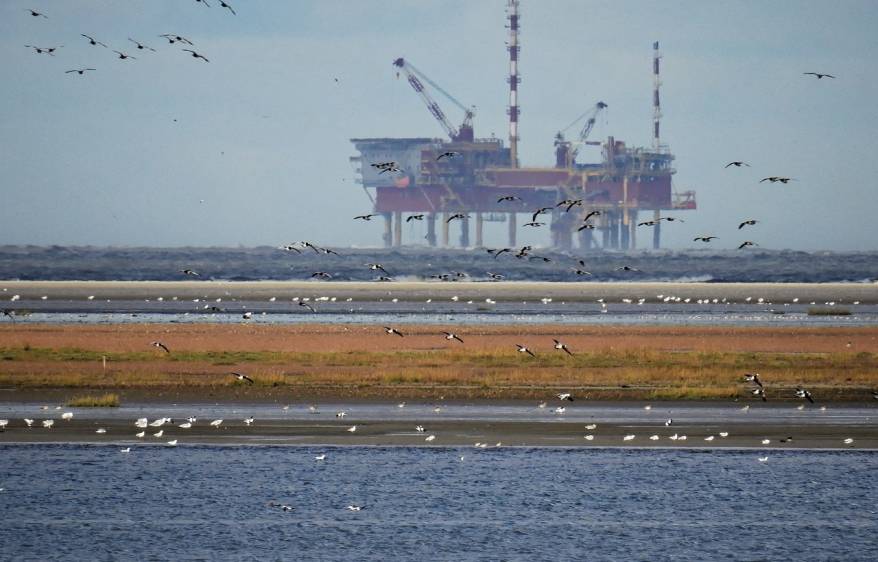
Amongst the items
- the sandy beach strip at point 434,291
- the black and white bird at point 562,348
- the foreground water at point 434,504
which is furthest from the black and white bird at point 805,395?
the sandy beach strip at point 434,291

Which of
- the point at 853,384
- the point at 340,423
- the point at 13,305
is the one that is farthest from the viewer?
the point at 13,305

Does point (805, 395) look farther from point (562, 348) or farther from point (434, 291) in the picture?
point (434, 291)

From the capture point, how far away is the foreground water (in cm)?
2477

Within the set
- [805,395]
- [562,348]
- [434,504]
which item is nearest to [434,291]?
[562,348]

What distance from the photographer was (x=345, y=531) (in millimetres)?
25922

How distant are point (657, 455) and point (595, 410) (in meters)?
8.12

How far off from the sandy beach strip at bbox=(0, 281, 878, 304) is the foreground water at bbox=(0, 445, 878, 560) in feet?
253

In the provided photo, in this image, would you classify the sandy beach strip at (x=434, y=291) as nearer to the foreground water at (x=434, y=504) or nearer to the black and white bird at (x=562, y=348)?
the black and white bird at (x=562, y=348)

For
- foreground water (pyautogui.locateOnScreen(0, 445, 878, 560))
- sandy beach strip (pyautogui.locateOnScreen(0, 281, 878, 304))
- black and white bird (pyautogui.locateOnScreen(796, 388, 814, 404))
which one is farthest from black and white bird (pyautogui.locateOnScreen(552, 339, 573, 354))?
sandy beach strip (pyautogui.locateOnScreen(0, 281, 878, 304))

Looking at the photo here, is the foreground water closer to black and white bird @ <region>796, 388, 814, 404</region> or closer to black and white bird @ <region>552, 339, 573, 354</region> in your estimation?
black and white bird @ <region>796, 388, 814, 404</region>

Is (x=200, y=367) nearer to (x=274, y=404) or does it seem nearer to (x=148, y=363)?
(x=148, y=363)

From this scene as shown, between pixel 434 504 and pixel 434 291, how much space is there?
9399 cm

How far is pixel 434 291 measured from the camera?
121875mm

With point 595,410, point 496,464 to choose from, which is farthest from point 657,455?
point 595,410
